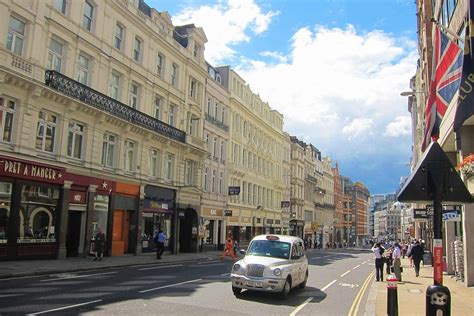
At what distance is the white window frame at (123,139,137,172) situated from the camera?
30.2 m

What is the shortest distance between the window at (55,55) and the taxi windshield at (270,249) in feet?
51.5

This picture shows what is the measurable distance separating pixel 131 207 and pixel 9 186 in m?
10.4

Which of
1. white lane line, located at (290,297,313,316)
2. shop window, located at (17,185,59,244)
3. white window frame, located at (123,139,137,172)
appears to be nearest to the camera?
white lane line, located at (290,297,313,316)

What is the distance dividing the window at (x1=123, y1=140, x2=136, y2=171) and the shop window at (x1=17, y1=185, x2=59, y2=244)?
700 centimetres

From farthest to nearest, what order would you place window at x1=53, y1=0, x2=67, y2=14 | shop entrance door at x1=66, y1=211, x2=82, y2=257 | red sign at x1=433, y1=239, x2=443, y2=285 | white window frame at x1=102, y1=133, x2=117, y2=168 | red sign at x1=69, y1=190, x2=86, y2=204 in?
white window frame at x1=102, y1=133, x2=117, y2=168, shop entrance door at x1=66, y1=211, x2=82, y2=257, red sign at x1=69, y1=190, x2=86, y2=204, window at x1=53, y1=0, x2=67, y2=14, red sign at x1=433, y1=239, x2=443, y2=285

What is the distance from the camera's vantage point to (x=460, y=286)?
17094mm

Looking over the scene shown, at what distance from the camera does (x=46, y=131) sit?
23.3 m

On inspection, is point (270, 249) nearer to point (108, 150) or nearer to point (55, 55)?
point (55, 55)

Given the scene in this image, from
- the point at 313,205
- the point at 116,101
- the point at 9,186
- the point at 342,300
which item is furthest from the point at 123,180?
the point at 313,205

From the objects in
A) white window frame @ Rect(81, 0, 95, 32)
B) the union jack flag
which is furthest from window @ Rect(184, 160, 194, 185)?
the union jack flag

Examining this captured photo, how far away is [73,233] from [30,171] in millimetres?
5519

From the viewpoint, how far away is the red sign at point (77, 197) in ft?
81.1

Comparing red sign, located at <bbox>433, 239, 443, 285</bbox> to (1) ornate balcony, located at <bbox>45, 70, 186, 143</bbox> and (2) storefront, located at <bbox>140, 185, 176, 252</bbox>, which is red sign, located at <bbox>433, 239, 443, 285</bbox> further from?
(2) storefront, located at <bbox>140, 185, 176, 252</bbox>

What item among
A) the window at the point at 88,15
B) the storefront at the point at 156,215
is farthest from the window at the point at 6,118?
the storefront at the point at 156,215
